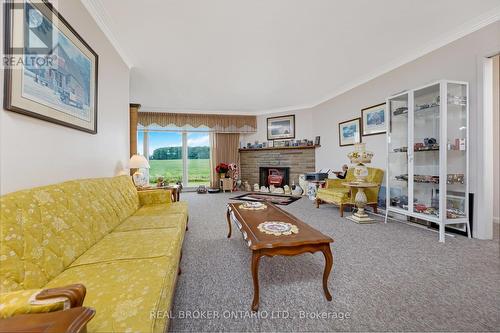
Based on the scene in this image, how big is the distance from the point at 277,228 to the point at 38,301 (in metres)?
1.32

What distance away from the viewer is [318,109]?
222 inches

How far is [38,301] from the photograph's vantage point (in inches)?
27.7

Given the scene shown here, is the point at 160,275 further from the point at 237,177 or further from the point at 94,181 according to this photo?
the point at 237,177

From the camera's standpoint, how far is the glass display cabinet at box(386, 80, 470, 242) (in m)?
2.50

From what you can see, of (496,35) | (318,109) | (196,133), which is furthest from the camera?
(196,133)

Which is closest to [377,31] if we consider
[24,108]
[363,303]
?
[363,303]

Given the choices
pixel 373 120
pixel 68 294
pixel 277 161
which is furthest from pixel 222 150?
pixel 68 294

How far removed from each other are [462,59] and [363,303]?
324cm

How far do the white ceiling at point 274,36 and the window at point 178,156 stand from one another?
87.2 inches

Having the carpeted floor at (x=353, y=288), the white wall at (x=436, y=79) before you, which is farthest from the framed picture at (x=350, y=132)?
the carpeted floor at (x=353, y=288)

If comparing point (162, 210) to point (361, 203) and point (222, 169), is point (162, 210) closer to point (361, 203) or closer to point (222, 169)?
point (361, 203)

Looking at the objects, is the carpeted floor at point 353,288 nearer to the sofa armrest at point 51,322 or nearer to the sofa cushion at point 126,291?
the sofa cushion at point 126,291

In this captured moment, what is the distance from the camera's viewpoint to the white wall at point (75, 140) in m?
1.21

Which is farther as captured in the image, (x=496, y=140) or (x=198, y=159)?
(x=198, y=159)
